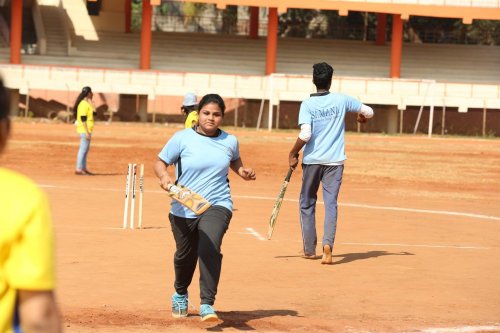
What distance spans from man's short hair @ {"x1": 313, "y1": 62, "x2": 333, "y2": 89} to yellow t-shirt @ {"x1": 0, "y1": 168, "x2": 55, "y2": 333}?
9.48 metres

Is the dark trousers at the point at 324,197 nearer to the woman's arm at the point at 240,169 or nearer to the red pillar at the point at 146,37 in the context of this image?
the woman's arm at the point at 240,169

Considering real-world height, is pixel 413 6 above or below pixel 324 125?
above

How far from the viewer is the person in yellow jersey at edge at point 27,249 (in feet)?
11.2

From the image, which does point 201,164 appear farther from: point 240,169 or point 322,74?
point 322,74

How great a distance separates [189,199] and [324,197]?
457 centimetres

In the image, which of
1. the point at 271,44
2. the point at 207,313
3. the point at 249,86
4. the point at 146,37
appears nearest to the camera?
the point at 207,313

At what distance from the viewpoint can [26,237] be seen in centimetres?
342

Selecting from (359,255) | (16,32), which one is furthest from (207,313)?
(16,32)

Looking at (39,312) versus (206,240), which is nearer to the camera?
(39,312)

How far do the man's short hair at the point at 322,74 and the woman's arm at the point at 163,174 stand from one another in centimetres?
415

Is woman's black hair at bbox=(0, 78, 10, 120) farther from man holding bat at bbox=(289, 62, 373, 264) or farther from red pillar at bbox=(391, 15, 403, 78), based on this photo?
red pillar at bbox=(391, 15, 403, 78)

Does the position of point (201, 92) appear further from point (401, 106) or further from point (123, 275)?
point (123, 275)

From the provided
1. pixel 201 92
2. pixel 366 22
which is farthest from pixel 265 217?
pixel 366 22

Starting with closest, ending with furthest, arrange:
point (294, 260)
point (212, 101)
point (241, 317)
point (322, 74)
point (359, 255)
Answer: point (212, 101), point (241, 317), point (322, 74), point (294, 260), point (359, 255)
